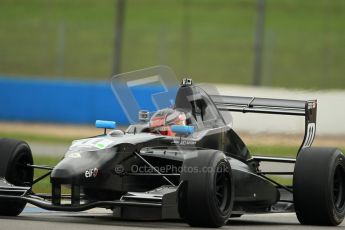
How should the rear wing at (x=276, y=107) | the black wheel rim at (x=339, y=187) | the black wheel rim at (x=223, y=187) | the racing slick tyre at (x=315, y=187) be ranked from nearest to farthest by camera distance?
the black wheel rim at (x=223, y=187) < the racing slick tyre at (x=315, y=187) < the black wheel rim at (x=339, y=187) < the rear wing at (x=276, y=107)

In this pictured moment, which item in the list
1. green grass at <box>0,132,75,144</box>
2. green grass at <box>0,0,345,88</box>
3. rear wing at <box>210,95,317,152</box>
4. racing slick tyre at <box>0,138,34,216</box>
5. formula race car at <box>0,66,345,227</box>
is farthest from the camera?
green grass at <box>0,0,345,88</box>

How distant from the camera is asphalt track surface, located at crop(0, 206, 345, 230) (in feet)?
35.2

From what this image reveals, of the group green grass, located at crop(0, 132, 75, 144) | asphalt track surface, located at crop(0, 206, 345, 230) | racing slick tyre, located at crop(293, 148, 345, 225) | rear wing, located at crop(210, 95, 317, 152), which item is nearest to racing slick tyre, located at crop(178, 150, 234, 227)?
asphalt track surface, located at crop(0, 206, 345, 230)

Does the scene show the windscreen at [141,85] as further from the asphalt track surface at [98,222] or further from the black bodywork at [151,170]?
the asphalt track surface at [98,222]

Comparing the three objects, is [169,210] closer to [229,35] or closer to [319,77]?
[319,77]

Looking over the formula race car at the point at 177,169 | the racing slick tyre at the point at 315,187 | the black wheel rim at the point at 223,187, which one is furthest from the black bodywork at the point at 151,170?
the racing slick tyre at the point at 315,187

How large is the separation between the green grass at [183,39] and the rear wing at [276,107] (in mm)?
18512

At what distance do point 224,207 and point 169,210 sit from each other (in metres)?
0.69

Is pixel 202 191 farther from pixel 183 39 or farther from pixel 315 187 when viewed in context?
pixel 183 39

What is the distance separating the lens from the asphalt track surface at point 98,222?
10719 mm

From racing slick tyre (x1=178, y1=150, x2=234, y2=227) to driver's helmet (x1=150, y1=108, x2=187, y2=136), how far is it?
1127 millimetres

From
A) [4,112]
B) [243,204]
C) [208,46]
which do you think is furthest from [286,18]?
[243,204]

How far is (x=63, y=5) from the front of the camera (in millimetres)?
45906

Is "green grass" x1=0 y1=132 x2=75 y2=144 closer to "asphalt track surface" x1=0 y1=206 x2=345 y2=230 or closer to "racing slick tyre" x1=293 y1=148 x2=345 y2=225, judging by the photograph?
"asphalt track surface" x1=0 y1=206 x2=345 y2=230
